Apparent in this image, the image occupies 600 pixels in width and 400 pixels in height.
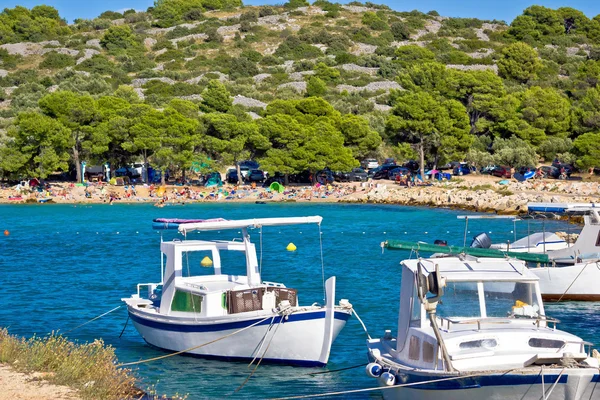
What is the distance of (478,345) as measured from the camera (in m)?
15.2

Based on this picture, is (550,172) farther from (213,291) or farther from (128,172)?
(213,291)

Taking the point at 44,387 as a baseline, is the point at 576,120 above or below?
above

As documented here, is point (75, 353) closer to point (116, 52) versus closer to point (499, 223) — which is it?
point (499, 223)

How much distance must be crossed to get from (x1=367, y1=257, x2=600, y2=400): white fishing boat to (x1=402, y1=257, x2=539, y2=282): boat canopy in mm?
19

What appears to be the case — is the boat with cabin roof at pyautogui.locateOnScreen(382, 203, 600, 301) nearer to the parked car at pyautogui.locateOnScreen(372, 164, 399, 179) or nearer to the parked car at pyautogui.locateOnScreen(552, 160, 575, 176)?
the parked car at pyautogui.locateOnScreen(552, 160, 575, 176)

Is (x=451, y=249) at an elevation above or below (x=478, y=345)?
above

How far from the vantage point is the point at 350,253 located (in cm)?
4681

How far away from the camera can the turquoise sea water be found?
2128 cm

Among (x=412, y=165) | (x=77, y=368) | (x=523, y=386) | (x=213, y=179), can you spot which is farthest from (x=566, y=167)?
(x=77, y=368)

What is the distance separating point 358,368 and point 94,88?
111501mm

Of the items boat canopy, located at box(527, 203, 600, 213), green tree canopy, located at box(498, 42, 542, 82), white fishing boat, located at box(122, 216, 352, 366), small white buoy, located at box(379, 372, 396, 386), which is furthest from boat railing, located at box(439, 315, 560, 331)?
green tree canopy, located at box(498, 42, 542, 82)

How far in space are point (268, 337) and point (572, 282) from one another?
13702 millimetres

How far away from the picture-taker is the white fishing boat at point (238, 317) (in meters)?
20.7

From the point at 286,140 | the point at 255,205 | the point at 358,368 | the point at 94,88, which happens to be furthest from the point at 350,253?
the point at 94,88
